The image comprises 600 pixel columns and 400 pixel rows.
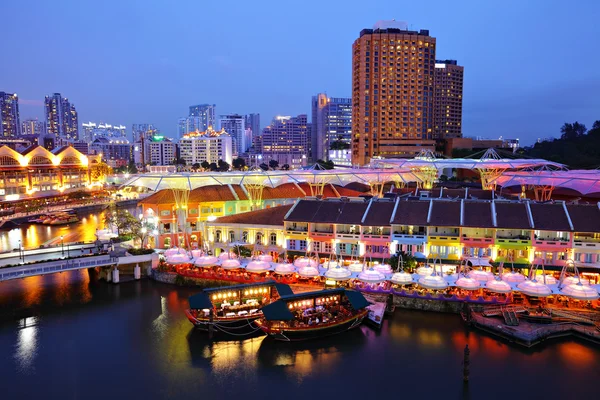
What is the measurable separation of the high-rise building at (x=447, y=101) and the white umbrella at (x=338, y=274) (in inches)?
4065

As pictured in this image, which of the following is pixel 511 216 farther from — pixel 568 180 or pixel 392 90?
pixel 392 90

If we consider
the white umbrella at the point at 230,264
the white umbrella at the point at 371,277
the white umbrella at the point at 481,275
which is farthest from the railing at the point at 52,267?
the white umbrella at the point at 481,275

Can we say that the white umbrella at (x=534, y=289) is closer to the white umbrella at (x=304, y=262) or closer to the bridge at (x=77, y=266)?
the white umbrella at (x=304, y=262)

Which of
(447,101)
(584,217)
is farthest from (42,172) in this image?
(447,101)

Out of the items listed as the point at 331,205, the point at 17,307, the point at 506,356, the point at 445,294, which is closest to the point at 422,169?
the point at 331,205

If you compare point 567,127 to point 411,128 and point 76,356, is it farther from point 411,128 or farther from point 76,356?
point 76,356

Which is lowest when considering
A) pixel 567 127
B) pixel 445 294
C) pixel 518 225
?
pixel 445 294

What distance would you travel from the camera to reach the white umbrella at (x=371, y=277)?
26.2m

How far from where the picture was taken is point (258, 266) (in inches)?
1154

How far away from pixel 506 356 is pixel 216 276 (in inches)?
721

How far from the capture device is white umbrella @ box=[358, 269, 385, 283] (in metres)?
26.2

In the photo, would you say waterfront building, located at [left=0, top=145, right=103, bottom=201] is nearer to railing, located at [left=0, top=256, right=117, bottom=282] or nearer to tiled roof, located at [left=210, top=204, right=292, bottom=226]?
railing, located at [left=0, top=256, right=117, bottom=282]

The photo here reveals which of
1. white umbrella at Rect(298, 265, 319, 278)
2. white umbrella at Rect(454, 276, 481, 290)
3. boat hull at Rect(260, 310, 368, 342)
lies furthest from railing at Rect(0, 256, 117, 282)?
white umbrella at Rect(454, 276, 481, 290)

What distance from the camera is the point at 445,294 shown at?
1025 inches
